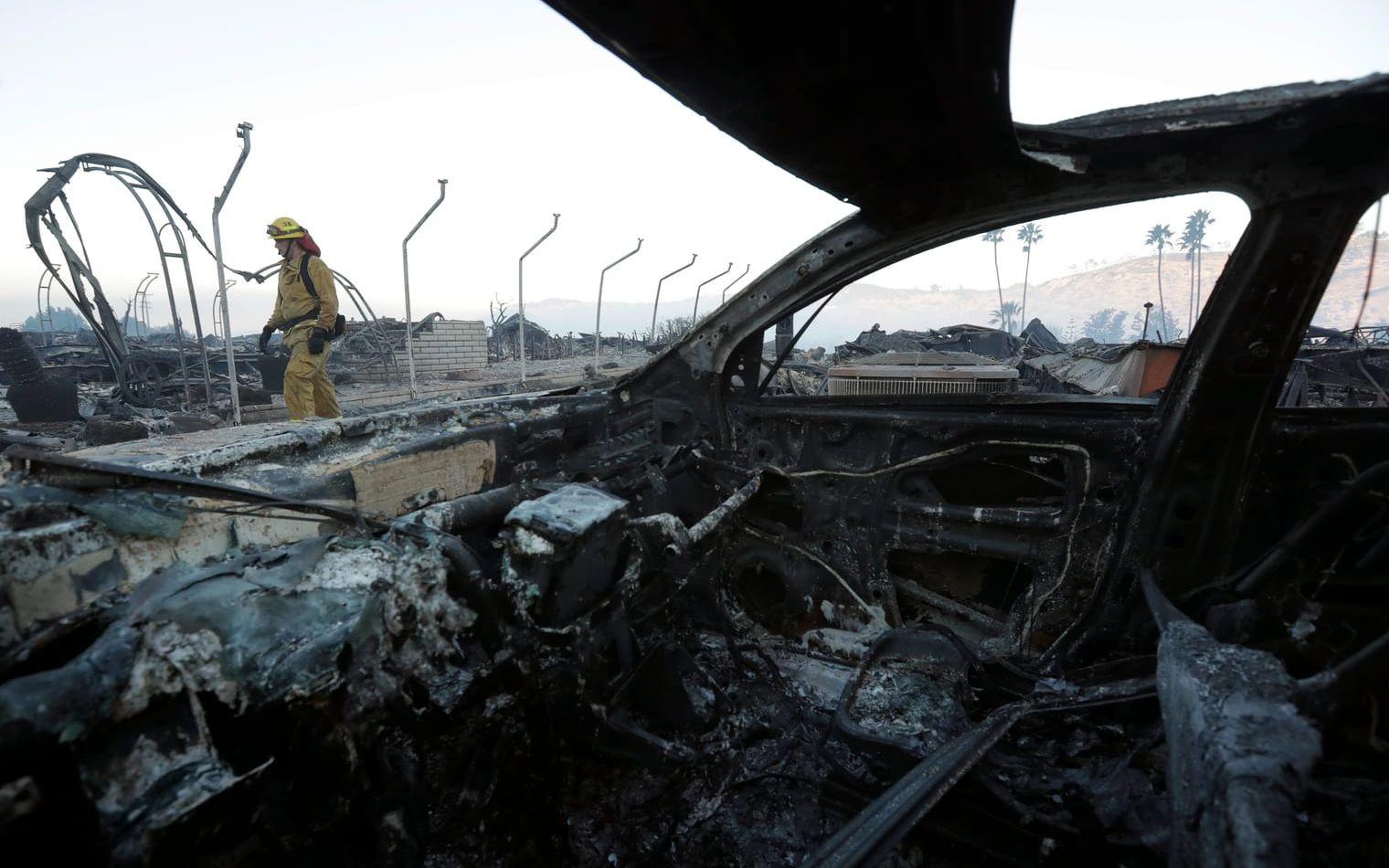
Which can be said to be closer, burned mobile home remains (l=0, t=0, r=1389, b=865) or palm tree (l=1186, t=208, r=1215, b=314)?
burned mobile home remains (l=0, t=0, r=1389, b=865)

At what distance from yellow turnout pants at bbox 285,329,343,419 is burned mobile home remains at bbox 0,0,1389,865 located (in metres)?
3.81

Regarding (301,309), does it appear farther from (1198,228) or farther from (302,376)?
(1198,228)

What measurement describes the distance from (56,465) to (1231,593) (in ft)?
10.6

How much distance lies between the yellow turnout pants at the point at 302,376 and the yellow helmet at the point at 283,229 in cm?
85

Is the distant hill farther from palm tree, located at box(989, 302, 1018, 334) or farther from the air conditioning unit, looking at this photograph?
the air conditioning unit

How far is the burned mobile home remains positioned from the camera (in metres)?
1.14

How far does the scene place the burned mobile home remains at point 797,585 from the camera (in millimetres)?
1143

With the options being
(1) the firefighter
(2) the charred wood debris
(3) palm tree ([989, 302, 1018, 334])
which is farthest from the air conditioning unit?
(3) palm tree ([989, 302, 1018, 334])

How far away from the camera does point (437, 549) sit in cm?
153

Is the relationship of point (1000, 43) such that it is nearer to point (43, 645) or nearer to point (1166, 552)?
point (1166, 552)

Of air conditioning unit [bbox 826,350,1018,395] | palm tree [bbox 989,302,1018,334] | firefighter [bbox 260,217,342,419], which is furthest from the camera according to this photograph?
palm tree [bbox 989,302,1018,334]

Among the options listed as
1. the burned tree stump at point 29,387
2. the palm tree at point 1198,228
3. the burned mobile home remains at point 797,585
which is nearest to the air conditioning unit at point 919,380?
the burned mobile home remains at point 797,585

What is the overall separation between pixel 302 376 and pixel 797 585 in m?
4.90

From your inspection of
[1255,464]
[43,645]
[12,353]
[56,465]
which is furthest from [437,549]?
[12,353]
